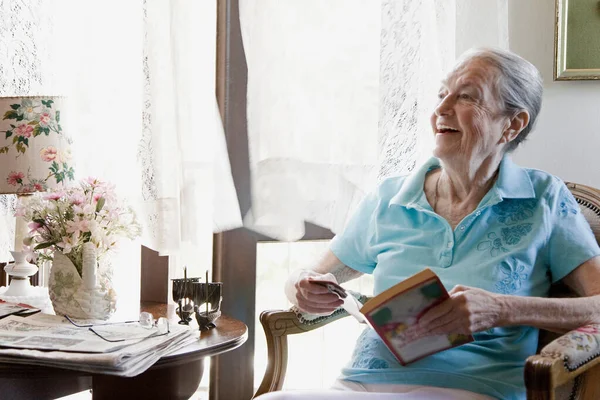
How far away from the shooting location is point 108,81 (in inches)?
81.6

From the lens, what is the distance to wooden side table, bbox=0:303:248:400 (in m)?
1.32

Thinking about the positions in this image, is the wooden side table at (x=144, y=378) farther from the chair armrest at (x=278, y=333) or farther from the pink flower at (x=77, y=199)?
the pink flower at (x=77, y=199)

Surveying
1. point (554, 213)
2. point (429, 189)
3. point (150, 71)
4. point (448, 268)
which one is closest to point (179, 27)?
point (150, 71)

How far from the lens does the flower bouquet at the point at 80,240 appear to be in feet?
5.35

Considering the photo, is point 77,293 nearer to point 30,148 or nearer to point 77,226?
point 77,226

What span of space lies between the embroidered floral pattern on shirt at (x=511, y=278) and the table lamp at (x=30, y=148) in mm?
1129

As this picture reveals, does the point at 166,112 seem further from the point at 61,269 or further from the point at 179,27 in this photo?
the point at 61,269

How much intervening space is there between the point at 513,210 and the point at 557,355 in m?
0.49

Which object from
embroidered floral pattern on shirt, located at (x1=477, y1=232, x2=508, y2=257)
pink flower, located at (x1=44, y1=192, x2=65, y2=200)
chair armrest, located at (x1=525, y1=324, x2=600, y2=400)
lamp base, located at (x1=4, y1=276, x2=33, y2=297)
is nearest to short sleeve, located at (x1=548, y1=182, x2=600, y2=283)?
embroidered floral pattern on shirt, located at (x1=477, y1=232, x2=508, y2=257)

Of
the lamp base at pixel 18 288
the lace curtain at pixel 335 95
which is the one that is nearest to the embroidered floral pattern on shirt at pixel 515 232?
the lace curtain at pixel 335 95

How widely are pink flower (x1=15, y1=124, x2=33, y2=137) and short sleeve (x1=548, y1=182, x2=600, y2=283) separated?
1311 mm

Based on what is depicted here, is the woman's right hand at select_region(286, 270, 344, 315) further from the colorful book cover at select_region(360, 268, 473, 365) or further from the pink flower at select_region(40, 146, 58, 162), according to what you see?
the pink flower at select_region(40, 146, 58, 162)

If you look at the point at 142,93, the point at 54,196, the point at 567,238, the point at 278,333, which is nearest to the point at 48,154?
the point at 54,196

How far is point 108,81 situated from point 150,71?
18cm
